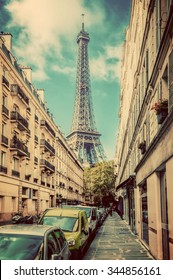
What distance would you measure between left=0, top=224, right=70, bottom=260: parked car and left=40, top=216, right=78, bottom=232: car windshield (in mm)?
4717

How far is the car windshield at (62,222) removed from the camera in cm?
1262

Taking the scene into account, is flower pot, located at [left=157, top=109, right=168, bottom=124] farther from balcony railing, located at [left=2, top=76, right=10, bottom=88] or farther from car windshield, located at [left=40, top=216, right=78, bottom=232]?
balcony railing, located at [left=2, top=76, right=10, bottom=88]

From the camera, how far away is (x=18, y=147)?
35969 mm

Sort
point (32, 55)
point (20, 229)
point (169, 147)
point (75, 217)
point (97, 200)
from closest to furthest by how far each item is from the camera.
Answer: point (20, 229) < point (169, 147) < point (32, 55) < point (75, 217) < point (97, 200)

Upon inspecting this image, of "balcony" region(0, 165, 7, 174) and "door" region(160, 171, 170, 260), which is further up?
"balcony" region(0, 165, 7, 174)

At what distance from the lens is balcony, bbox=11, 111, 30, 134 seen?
35.1m

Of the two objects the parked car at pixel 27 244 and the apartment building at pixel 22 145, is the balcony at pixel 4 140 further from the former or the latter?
the parked car at pixel 27 244

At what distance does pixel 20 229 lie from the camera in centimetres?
759

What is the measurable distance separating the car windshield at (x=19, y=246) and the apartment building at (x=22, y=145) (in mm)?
17903

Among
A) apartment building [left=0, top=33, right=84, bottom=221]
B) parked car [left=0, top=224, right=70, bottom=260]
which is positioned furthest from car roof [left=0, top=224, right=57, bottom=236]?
apartment building [left=0, top=33, right=84, bottom=221]

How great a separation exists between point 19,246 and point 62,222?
5.90 m

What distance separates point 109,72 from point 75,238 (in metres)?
4.89
